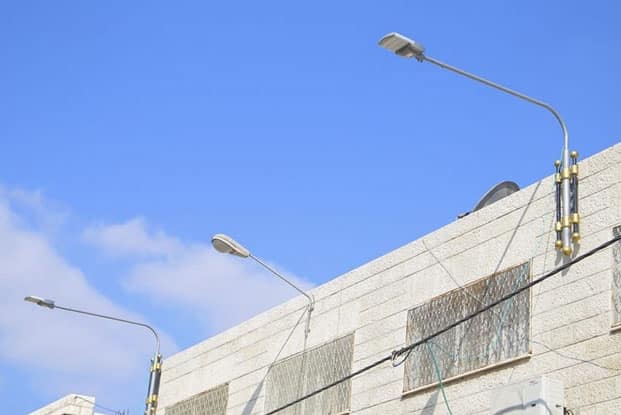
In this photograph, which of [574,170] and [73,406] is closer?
[574,170]

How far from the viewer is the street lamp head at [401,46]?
46.3 ft

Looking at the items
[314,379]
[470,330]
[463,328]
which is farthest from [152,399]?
[470,330]

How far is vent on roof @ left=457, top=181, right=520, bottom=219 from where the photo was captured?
54.9ft

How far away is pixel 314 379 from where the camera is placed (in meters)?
18.5

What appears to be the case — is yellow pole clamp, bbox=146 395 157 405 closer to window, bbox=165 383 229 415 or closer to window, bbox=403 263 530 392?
window, bbox=165 383 229 415

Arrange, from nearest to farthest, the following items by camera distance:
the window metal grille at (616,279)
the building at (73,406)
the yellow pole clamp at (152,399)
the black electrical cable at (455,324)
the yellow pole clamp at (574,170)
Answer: the window metal grille at (616,279), the black electrical cable at (455,324), the yellow pole clamp at (574,170), the yellow pole clamp at (152,399), the building at (73,406)

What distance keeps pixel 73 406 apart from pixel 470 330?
14.1 metres

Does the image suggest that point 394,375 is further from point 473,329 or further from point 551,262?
point 551,262

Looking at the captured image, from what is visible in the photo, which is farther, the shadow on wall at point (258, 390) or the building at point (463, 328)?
the shadow on wall at point (258, 390)

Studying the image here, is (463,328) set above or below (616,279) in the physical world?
above

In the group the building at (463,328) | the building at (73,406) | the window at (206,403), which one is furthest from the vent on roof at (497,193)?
the building at (73,406)

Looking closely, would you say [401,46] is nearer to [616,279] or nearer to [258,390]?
[616,279]

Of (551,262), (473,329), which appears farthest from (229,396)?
(551,262)

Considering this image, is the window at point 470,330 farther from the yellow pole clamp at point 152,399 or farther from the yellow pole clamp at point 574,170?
the yellow pole clamp at point 152,399
